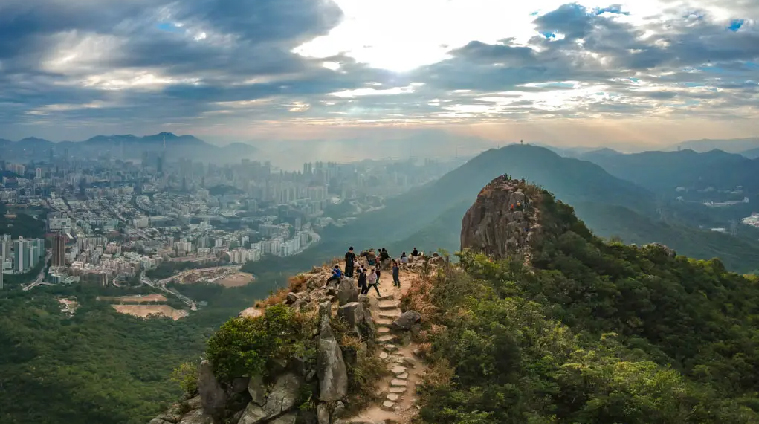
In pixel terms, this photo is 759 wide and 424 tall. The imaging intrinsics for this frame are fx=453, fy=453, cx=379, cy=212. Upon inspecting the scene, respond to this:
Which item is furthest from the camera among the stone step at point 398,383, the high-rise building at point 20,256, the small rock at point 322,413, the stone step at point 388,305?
the high-rise building at point 20,256

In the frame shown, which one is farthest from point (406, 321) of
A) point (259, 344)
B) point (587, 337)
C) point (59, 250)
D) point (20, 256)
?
point (59, 250)

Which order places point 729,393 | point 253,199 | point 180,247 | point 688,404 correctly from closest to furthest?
point 688,404, point 729,393, point 180,247, point 253,199

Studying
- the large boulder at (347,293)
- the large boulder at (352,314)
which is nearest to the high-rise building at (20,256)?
the large boulder at (347,293)

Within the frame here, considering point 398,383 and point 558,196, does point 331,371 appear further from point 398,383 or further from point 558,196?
point 558,196

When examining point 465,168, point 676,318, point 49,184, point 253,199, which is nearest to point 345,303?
point 676,318

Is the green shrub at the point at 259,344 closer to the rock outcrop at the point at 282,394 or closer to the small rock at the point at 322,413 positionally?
the rock outcrop at the point at 282,394

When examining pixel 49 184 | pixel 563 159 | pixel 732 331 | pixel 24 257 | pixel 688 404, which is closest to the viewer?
pixel 688 404

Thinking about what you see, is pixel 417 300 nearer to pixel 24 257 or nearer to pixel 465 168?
pixel 24 257
